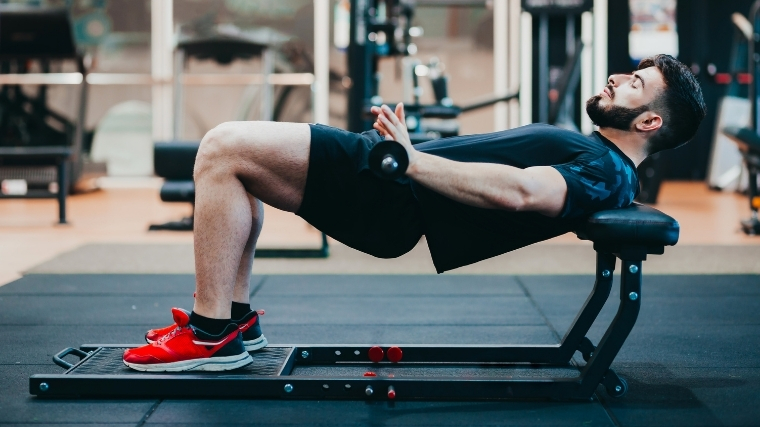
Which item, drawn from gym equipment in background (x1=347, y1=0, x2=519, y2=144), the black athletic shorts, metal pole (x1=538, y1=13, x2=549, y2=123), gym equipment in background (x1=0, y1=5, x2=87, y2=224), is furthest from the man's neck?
metal pole (x1=538, y1=13, x2=549, y2=123)

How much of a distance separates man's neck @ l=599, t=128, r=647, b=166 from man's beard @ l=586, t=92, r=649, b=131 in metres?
0.02

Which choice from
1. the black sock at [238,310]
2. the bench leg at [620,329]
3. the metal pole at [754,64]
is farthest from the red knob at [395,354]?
the metal pole at [754,64]

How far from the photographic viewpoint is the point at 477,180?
170 centimetres

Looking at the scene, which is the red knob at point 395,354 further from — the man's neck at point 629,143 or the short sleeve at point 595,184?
the man's neck at point 629,143

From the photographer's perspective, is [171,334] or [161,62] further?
[161,62]

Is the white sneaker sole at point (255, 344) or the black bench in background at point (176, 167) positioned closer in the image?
the white sneaker sole at point (255, 344)

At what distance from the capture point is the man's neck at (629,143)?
1894 millimetres

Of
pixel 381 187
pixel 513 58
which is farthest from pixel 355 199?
pixel 513 58

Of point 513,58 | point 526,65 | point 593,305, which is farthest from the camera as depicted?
point 513,58

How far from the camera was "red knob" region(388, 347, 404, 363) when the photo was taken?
2.07 metres

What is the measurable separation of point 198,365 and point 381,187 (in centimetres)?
59

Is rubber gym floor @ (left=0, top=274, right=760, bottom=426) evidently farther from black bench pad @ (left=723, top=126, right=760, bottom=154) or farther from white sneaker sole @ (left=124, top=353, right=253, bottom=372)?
black bench pad @ (left=723, top=126, right=760, bottom=154)

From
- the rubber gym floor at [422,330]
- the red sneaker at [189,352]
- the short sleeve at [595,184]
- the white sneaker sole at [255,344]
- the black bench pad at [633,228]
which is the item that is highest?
the short sleeve at [595,184]

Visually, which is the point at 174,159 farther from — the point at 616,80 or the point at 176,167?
the point at 616,80
